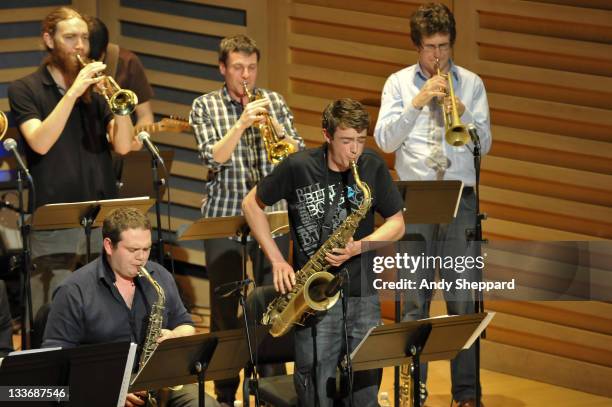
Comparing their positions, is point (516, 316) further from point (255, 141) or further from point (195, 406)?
point (195, 406)

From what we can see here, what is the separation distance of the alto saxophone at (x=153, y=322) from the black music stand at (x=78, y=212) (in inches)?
36.1

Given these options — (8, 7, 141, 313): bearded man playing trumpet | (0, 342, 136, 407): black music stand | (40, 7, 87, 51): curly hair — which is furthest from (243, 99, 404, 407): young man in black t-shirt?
(40, 7, 87, 51): curly hair

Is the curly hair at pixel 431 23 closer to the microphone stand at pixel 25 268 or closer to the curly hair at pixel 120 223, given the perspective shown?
the curly hair at pixel 120 223

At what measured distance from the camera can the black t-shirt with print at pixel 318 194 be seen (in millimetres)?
5465

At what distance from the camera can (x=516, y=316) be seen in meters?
7.57

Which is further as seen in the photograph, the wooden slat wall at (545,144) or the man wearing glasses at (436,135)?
the wooden slat wall at (545,144)

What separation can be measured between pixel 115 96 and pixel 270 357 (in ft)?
6.00

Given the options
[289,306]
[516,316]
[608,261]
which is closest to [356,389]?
[289,306]

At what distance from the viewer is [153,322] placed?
208 inches

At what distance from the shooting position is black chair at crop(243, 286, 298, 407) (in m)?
5.62

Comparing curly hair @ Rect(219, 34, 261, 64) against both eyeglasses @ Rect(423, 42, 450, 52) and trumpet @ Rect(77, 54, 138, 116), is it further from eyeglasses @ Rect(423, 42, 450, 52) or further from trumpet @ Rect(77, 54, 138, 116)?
eyeglasses @ Rect(423, 42, 450, 52)

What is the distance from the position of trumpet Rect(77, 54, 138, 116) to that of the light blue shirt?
4.89 feet
